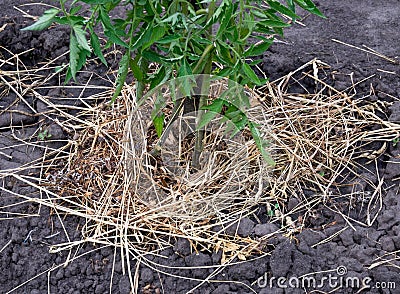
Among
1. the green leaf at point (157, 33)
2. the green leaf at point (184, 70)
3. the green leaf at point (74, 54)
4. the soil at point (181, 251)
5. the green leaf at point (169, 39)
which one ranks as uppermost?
the green leaf at point (157, 33)

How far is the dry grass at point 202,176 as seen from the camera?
1.95 meters

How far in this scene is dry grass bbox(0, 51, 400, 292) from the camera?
195cm

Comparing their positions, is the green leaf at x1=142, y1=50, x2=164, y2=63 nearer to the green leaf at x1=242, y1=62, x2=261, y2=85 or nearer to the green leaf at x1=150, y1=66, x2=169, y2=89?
the green leaf at x1=150, y1=66, x2=169, y2=89

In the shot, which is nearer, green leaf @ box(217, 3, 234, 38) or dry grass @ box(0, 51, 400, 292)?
green leaf @ box(217, 3, 234, 38)

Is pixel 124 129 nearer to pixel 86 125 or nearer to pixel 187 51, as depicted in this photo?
pixel 86 125

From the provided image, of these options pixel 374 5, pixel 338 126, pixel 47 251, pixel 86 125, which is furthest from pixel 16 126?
pixel 374 5

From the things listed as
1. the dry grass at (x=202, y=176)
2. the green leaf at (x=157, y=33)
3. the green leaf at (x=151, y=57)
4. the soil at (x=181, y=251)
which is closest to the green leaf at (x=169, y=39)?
the green leaf at (x=157, y=33)

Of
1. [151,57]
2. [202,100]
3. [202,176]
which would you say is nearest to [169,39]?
[151,57]

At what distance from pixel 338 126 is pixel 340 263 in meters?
0.67

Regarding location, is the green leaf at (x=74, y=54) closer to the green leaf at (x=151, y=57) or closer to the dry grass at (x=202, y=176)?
the green leaf at (x=151, y=57)

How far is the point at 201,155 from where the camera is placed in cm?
213

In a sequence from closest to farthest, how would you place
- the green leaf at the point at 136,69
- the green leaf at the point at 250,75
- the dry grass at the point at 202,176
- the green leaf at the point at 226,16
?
1. the green leaf at the point at 226,16
2. the green leaf at the point at 250,75
3. the green leaf at the point at 136,69
4. the dry grass at the point at 202,176

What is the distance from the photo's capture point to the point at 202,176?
6.84ft

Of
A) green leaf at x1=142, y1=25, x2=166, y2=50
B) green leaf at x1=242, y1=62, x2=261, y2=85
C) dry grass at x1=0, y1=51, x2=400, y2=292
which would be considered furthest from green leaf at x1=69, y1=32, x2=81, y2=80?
dry grass at x1=0, y1=51, x2=400, y2=292
